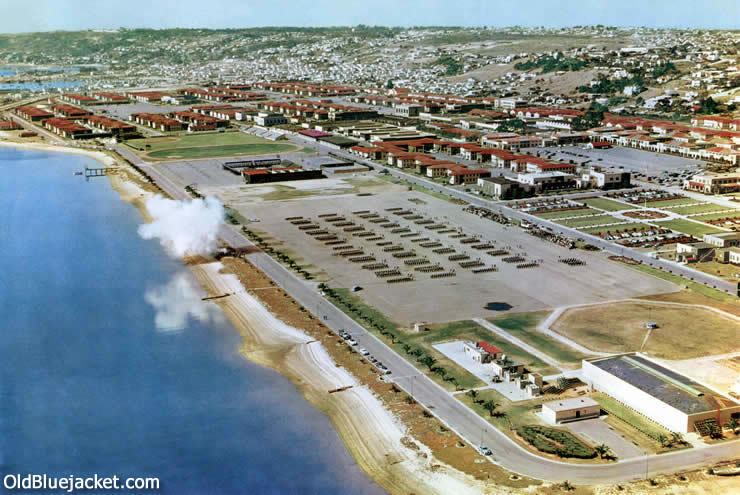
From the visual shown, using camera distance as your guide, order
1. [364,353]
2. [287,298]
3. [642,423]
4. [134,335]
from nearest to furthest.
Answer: [642,423]
[364,353]
[134,335]
[287,298]

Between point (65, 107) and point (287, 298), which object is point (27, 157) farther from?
point (287, 298)

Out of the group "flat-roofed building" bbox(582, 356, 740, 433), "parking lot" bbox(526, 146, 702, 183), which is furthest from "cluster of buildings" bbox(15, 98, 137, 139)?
"flat-roofed building" bbox(582, 356, 740, 433)

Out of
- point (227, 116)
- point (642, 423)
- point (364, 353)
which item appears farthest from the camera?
point (227, 116)

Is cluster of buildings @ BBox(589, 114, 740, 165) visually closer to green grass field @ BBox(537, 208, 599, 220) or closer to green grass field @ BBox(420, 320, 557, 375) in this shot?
green grass field @ BBox(537, 208, 599, 220)

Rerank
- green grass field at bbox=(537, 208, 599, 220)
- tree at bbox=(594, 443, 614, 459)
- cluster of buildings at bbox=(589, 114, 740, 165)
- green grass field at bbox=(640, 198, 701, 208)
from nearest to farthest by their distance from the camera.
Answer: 1. tree at bbox=(594, 443, 614, 459)
2. green grass field at bbox=(537, 208, 599, 220)
3. green grass field at bbox=(640, 198, 701, 208)
4. cluster of buildings at bbox=(589, 114, 740, 165)

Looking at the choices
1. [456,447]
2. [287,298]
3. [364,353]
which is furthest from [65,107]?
[456,447]

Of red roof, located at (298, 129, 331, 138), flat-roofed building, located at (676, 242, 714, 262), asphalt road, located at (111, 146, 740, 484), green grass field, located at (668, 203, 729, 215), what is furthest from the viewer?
red roof, located at (298, 129, 331, 138)
